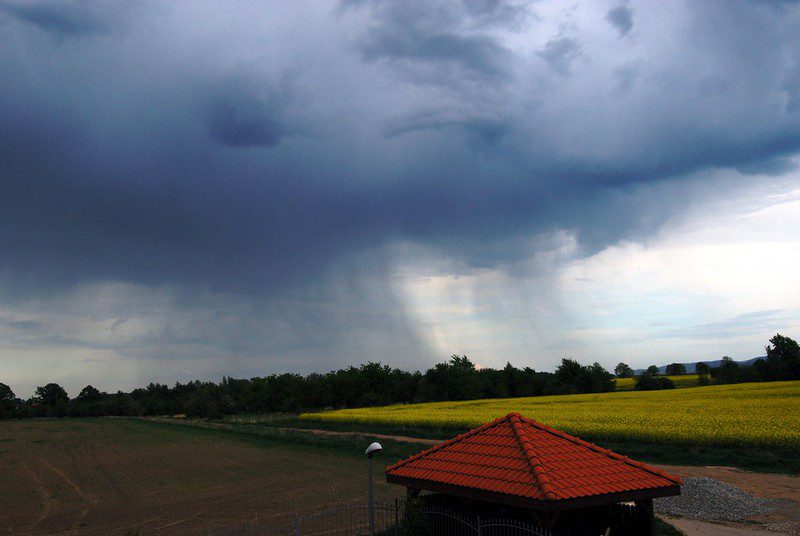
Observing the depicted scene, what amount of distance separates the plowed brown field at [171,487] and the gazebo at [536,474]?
26.3 ft

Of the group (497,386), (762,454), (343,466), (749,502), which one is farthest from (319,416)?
(749,502)

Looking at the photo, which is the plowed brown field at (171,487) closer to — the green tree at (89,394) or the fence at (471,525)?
the fence at (471,525)

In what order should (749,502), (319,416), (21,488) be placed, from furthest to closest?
(319,416) → (21,488) → (749,502)

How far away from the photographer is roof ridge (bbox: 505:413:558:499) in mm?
9923

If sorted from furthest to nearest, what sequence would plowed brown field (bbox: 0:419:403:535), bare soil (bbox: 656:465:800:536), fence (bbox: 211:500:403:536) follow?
plowed brown field (bbox: 0:419:403:535), fence (bbox: 211:500:403:536), bare soil (bbox: 656:465:800:536)

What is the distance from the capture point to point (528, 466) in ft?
36.1

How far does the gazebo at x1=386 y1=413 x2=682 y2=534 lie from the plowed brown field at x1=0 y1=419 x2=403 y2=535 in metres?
8.02

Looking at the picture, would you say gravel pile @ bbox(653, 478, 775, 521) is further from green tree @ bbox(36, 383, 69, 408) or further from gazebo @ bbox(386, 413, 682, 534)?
green tree @ bbox(36, 383, 69, 408)

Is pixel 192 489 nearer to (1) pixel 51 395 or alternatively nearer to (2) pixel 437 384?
(2) pixel 437 384

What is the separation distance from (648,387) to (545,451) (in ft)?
255

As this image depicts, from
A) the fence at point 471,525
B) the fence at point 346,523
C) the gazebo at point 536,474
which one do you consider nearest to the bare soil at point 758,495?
the gazebo at point 536,474

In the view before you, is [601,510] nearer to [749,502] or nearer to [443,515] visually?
[443,515]

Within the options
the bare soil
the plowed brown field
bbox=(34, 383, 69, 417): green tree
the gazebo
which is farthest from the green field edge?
bbox=(34, 383, 69, 417): green tree

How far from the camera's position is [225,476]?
29328 mm
